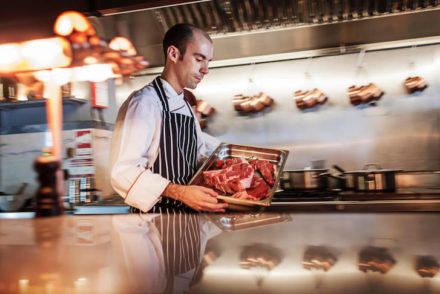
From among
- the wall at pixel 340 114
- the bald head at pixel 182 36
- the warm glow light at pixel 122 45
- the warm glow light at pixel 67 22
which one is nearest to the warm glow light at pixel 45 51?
the warm glow light at pixel 67 22

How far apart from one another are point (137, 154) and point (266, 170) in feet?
1.81

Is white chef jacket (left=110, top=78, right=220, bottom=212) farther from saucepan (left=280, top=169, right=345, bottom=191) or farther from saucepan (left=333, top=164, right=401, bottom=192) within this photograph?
saucepan (left=333, top=164, right=401, bottom=192)

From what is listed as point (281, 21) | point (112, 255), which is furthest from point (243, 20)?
point (112, 255)

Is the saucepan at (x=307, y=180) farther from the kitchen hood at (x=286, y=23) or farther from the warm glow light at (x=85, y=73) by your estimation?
the warm glow light at (x=85, y=73)

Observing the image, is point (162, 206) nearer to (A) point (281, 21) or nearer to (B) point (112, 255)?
(B) point (112, 255)

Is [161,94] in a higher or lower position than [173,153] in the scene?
higher

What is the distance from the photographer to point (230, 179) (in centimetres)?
158

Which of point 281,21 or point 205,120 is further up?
point 281,21

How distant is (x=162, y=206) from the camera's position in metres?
1.66

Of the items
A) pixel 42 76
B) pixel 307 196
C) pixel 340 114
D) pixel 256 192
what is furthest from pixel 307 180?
pixel 42 76

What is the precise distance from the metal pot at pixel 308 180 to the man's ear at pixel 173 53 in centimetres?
134

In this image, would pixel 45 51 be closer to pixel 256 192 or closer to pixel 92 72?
pixel 92 72

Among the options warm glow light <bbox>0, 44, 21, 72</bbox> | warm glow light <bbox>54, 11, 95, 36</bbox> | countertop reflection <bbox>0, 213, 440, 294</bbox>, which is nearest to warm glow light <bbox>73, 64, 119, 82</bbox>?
warm glow light <bbox>0, 44, 21, 72</bbox>

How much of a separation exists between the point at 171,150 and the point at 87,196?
1763 millimetres
